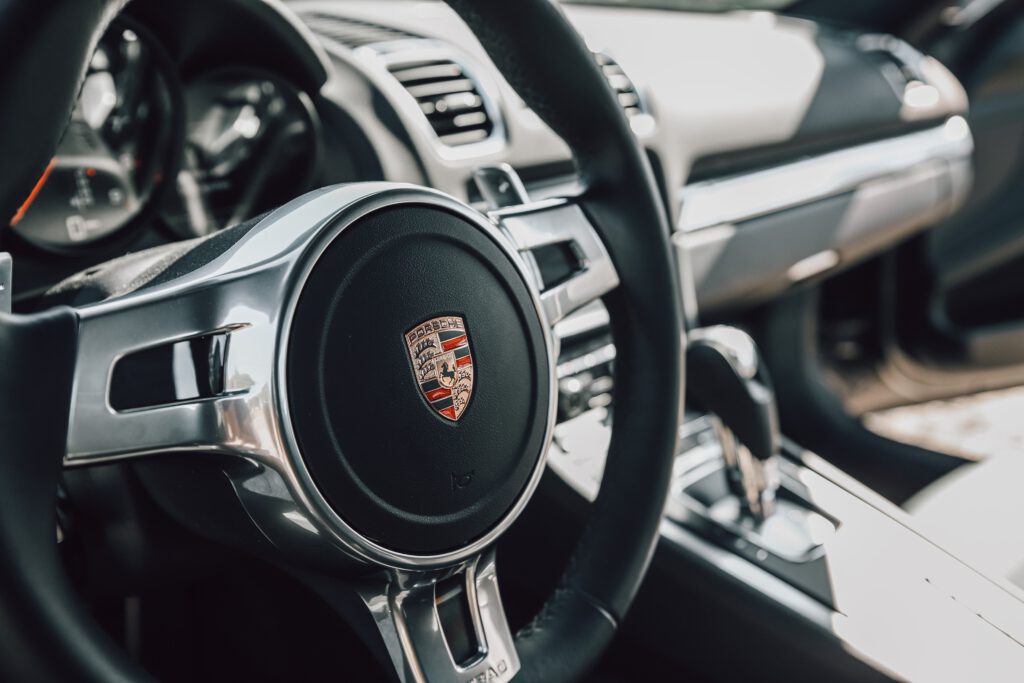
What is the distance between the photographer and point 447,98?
1.34 metres

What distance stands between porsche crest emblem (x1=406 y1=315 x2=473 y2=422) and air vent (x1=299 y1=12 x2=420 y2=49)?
0.68 metres

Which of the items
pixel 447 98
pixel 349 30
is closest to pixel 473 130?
pixel 447 98

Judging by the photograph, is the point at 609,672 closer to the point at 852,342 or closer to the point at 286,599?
the point at 286,599

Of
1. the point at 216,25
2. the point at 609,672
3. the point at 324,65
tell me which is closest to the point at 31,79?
the point at 216,25

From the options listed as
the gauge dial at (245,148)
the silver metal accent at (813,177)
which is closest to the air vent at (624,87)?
the silver metal accent at (813,177)

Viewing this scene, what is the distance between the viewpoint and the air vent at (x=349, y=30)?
4.41 feet

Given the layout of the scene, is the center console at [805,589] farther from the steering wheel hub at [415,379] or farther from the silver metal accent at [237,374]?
the silver metal accent at [237,374]

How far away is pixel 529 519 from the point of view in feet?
3.85

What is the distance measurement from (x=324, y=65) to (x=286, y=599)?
0.60 meters

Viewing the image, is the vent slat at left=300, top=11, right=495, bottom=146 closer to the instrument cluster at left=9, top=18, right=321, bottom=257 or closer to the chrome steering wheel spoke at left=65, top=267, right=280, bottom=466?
the instrument cluster at left=9, top=18, right=321, bottom=257

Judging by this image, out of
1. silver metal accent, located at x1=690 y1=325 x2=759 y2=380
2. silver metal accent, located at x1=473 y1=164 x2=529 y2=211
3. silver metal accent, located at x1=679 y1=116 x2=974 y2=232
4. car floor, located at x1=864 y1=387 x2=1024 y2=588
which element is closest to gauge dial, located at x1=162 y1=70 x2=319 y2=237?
silver metal accent, located at x1=473 y1=164 x2=529 y2=211

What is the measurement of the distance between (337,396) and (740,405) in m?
0.68

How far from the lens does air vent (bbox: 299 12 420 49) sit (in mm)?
1343

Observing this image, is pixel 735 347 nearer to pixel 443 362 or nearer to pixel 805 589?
pixel 805 589
